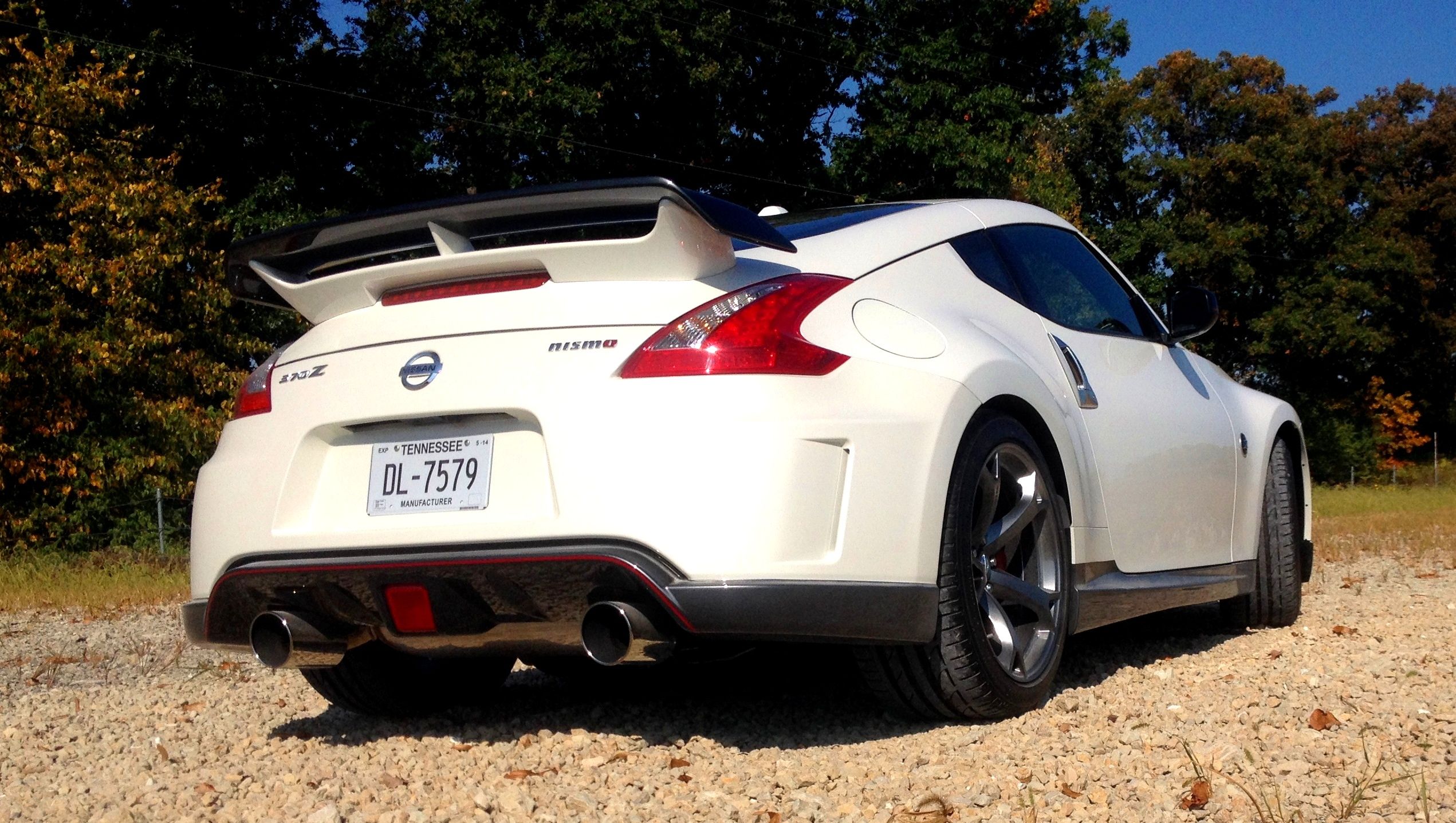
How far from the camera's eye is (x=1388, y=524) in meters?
16.5

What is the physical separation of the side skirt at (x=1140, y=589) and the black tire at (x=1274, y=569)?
392 millimetres

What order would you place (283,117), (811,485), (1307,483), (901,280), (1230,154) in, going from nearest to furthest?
(811,485)
(901,280)
(1307,483)
(283,117)
(1230,154)

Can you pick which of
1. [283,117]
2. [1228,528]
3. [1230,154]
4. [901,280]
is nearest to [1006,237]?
[901,280]

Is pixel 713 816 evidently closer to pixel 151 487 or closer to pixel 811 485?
pixel 811 485

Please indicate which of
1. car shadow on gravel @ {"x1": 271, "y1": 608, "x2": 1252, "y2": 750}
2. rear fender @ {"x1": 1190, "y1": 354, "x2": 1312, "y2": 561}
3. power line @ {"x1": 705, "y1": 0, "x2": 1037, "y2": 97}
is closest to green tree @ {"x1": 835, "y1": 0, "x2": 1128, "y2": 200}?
power line @ {"x1": 705, "y1": 0, "x2": 1037, "y2": 97}

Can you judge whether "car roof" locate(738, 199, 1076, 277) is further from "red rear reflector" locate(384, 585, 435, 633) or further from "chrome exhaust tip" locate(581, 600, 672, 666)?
A: "red rear reflector" locate(384, 585, 435, 633)

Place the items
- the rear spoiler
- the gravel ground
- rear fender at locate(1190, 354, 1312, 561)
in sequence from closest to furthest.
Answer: the gravel ground
the rear spoiler
rear fender at locate(1190, 354, 1312, 561)

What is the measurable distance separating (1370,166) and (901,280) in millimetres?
49403

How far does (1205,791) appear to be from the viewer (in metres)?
2.84

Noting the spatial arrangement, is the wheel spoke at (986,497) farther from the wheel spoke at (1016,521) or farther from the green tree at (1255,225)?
the green tree at (1255,225)

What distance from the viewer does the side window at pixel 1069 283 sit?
438 centimetres

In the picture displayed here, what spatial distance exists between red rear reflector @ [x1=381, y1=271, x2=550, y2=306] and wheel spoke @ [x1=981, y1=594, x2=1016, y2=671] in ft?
4.59

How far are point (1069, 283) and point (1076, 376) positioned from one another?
1.93ft

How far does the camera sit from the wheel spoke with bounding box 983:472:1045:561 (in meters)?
3.65
